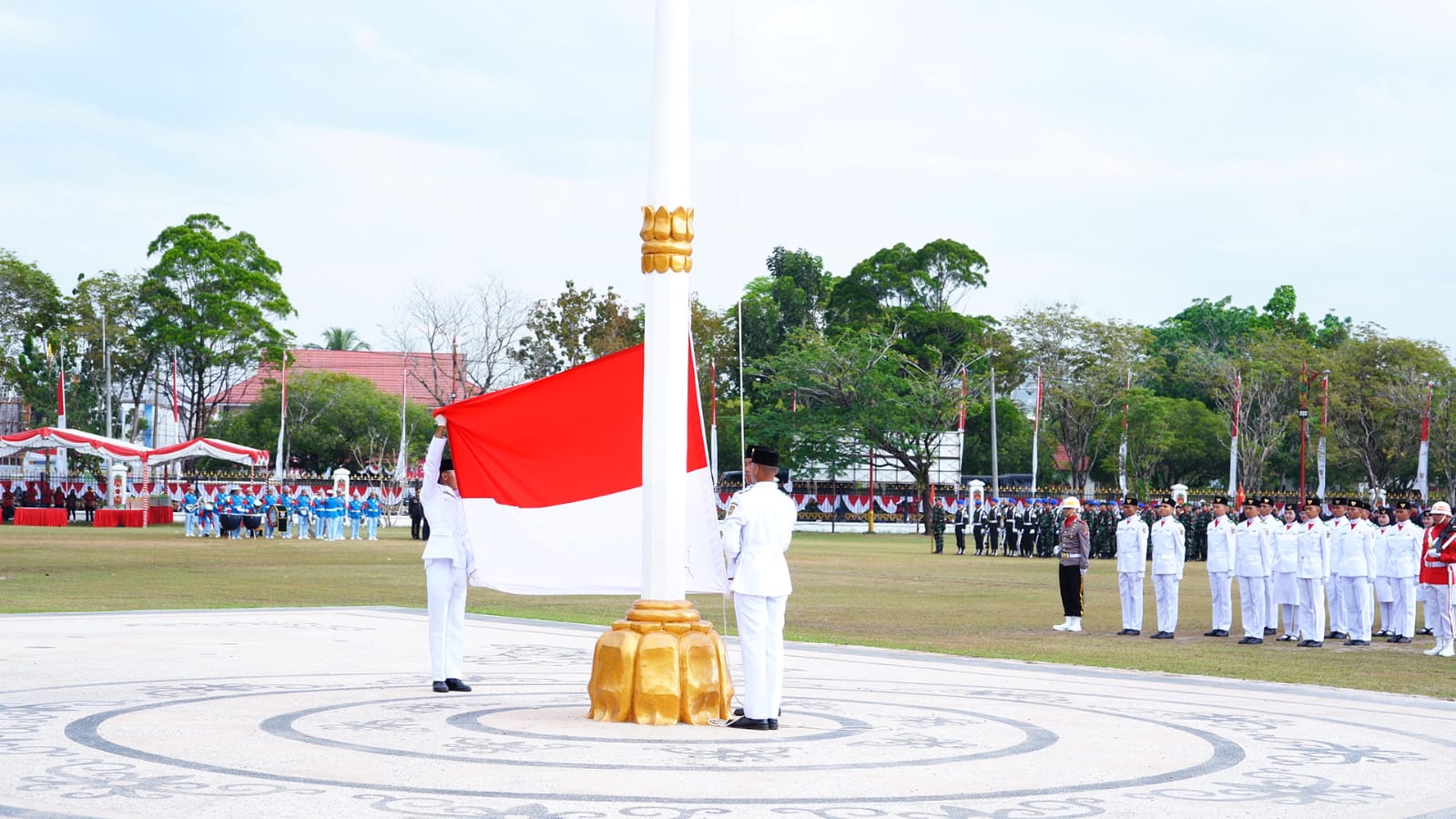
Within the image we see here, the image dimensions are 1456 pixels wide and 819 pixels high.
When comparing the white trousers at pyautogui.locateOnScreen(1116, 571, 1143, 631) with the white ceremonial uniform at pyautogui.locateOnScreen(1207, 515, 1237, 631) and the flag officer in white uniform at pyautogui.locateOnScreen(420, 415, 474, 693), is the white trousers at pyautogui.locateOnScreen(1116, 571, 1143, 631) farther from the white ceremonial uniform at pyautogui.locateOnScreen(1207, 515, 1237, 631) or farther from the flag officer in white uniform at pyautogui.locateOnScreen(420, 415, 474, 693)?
the flag officer in white uniform at pyautogui.locateOnScreen(420, 415, 474, 693)

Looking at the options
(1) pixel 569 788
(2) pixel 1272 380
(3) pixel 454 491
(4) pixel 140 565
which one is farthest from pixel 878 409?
(1) pixel 569 788

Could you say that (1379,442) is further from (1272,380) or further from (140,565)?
(140,565)

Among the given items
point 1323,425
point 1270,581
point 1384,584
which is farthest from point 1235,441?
point 1270,581

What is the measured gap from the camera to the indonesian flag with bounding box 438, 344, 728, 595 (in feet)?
39.2

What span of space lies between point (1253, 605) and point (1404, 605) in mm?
2324

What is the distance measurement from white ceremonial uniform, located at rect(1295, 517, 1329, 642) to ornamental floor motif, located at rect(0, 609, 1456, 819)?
6.91 m

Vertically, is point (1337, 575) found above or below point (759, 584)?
below

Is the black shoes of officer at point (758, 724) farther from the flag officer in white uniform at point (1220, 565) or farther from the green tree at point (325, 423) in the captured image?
the green tree at point (325, 423)

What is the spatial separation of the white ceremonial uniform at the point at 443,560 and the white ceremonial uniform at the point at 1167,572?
39.2 ft

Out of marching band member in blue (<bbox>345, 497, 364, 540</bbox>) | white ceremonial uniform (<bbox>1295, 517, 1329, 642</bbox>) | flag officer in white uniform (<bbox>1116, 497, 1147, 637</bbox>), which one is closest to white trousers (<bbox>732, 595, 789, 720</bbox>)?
flag officer in white uniform (<bbox>1116, 497, 1147, 637</bbox>)

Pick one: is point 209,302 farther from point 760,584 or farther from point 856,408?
point 760,584

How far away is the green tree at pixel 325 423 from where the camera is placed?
76.3 metres

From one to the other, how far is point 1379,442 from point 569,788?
63.2 metres

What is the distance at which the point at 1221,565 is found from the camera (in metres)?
21.6
